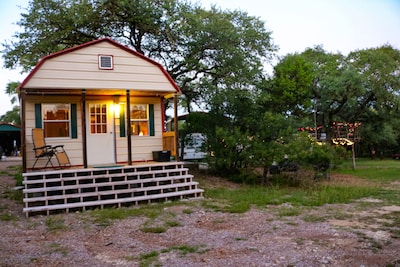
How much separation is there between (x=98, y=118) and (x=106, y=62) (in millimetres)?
1670

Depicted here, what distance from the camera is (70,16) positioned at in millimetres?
11211

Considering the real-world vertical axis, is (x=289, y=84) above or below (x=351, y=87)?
below

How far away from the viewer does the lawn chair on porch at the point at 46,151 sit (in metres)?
8.62

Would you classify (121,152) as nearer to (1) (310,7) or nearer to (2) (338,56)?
(1) (310,7)

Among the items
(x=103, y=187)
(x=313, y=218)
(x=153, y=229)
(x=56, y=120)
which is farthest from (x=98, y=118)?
(x=313, y=218)

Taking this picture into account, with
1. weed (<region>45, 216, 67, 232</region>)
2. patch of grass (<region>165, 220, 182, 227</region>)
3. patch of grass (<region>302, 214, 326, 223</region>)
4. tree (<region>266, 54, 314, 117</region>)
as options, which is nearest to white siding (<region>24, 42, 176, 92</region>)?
weed (<region>45, 216, 67, 232</region>)

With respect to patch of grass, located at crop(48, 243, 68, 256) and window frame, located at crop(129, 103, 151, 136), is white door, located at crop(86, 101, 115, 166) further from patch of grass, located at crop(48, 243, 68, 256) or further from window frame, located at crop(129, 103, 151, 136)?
patch of grass, located at crop(48, 243, 68, 256)

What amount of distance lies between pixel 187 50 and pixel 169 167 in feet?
15.9

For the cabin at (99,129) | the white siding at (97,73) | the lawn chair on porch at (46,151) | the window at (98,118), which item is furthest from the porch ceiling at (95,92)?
the lawn chair on porch at (46,151)

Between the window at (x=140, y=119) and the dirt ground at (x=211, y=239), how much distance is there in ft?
11.9

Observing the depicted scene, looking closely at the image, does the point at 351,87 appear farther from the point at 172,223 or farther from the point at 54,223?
the point at 54,223

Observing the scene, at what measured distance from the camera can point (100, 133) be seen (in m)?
10.1

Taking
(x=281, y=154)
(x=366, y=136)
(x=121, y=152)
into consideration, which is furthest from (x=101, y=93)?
(x=366, y=136)

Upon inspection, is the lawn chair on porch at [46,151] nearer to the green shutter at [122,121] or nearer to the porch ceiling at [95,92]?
the porch ceiling at [95,92]
